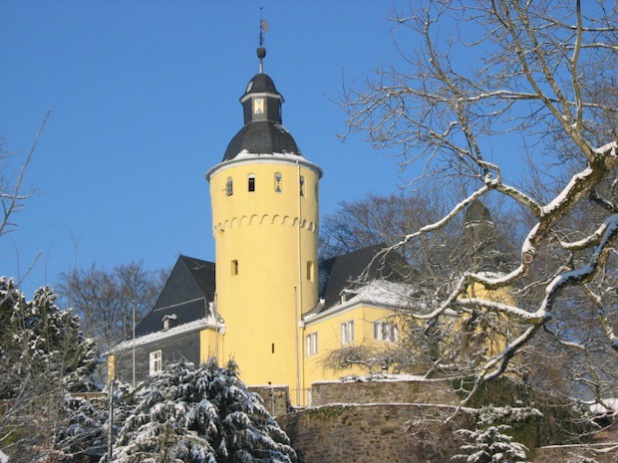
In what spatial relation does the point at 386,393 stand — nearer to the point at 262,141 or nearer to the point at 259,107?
the point at 262,141

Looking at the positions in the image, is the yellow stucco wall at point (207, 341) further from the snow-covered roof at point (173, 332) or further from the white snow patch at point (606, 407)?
the white snow patch at point (606, 407)

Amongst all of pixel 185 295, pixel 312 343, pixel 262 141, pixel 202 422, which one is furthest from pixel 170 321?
pixel 202 422

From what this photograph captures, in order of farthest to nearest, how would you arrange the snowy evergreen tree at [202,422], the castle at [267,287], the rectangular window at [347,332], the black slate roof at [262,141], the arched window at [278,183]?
1. the black slate roof at [262,141]
2. the arched window at [278,183]
3. the castle at [267,287]
4. the rectangular window at [347,332]
5. the snowy evergreen tree at [202,422]

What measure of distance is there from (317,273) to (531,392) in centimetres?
1701

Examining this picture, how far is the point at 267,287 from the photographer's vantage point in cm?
3859

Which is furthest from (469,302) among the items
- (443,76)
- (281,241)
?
(281,241)

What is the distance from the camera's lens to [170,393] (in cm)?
1984

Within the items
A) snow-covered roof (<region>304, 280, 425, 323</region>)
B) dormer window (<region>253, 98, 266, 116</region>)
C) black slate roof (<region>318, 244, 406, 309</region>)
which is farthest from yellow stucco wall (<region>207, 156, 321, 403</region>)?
dormer window (<region>253, 98, 266, 116</region>)

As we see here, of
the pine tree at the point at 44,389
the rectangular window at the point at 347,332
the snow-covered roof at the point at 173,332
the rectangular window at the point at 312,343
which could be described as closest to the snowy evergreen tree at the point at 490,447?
the pine tree at the point at 44,389

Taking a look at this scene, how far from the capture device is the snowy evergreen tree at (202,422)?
18.1 metres

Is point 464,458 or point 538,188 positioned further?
point 464,458

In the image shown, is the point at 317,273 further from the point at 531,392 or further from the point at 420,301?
the point at 531,392

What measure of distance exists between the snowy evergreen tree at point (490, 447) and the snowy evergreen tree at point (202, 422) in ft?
13.8

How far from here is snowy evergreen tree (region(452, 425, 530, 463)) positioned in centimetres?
2234
